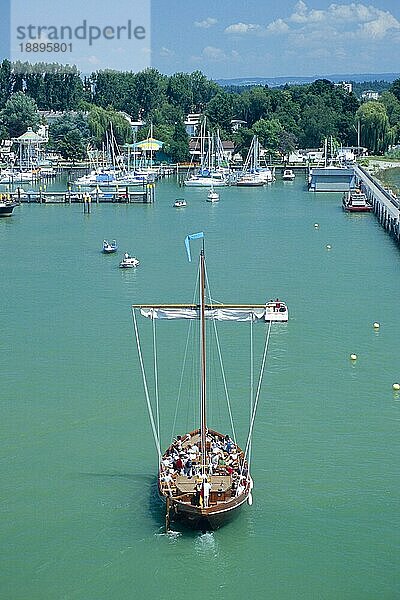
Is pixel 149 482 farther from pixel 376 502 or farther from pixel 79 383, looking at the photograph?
pixel 79 383

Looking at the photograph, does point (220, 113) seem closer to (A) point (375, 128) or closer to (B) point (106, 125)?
(B) point (106, 125)

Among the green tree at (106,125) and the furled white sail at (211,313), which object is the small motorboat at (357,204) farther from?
the furled white sail at (211,313)

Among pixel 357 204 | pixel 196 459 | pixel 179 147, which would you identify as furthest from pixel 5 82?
pixel 196 459

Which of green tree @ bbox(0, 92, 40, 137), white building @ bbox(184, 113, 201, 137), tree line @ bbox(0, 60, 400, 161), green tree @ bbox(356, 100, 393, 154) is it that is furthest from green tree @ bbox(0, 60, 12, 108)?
green tree @ bbox(356, 100, 393, 154)

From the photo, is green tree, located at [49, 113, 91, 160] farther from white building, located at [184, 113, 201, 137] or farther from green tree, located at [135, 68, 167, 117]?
green tree, located at [135, 68, 167, 117]

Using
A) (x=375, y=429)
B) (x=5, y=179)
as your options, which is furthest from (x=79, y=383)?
(x=5, y=179)

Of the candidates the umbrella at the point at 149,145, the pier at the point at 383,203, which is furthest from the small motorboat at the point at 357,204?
the umbrella at the point at 149,145

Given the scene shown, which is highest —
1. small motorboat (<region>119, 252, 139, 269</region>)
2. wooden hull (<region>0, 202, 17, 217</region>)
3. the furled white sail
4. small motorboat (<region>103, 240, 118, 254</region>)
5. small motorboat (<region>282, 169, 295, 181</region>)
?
small motorboat (<region>282, 169, 295, 181</region>)
